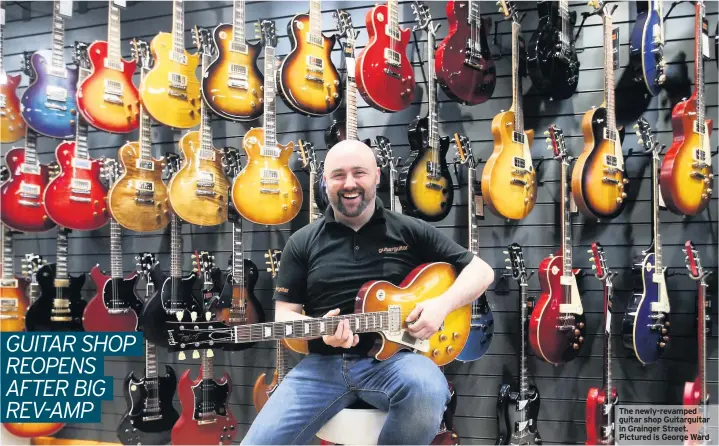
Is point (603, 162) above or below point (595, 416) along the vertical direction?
above

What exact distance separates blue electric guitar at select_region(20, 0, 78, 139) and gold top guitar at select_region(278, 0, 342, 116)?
1356mm

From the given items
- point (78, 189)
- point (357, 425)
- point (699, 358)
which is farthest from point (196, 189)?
point (699, 358)

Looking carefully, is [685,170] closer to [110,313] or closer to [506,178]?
[506,178]

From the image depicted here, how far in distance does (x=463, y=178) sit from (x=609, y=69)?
0.94 metres

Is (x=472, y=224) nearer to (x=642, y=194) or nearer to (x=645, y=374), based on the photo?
(x=642, y=194)

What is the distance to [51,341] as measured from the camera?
3.85 meters

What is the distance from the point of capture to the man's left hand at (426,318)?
2.23 metres

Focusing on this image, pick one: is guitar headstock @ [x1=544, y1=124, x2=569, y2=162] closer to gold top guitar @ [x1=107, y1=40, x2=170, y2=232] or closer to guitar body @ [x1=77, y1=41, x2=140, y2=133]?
gold top guitar @ [x1=107, y1=40, x2=170, y2=232]

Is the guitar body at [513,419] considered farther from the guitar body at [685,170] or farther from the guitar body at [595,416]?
the guitar body at [685,170]

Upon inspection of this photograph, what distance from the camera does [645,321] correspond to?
321cm

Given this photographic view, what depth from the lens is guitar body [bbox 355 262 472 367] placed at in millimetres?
2197

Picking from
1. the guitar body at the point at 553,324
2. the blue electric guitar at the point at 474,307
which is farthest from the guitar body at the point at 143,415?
the guitar body at the point at 553,324

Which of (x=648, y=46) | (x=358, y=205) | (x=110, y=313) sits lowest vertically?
(x=110, y=313)

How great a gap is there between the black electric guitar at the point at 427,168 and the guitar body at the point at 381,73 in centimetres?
13
